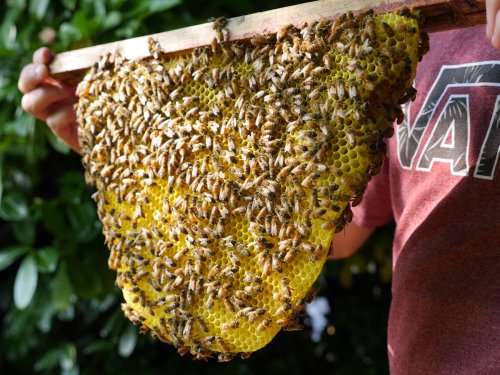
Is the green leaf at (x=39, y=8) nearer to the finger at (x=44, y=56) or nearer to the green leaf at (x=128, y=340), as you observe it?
the finger at (x=44, y=56)

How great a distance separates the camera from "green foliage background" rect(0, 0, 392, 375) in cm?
237

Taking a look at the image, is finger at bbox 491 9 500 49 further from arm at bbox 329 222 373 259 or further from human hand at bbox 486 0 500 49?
arm at bbox 329 222 373 259

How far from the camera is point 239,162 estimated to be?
1.38m

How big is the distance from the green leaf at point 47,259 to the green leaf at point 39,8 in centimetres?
90

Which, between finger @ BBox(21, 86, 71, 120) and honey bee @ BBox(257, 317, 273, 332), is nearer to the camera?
honey bee @ BBox(257, 317, 273, 332)

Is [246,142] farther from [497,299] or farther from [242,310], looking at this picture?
[497,299]

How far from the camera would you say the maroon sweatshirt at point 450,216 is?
1.33 meters

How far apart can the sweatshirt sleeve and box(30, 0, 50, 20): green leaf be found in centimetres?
146

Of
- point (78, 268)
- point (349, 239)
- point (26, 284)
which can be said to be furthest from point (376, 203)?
point (26, 284)

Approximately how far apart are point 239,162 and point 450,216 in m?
0.49

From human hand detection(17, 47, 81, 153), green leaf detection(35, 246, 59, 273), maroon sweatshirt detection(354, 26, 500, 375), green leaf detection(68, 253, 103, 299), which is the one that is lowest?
green leaf detection(68, 253, 103, 299)

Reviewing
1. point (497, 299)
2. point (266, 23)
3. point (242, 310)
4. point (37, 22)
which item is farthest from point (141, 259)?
point (37, 22)

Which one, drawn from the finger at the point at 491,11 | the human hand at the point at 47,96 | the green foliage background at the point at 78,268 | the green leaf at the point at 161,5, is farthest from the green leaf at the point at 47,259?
the finger at the point at 491,11

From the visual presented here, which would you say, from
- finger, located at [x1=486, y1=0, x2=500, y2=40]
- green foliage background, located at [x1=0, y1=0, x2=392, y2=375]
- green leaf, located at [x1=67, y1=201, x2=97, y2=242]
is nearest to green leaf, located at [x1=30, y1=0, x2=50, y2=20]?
green foliage background, located at [x1=0, y1=0, x2=392, y2=375]
